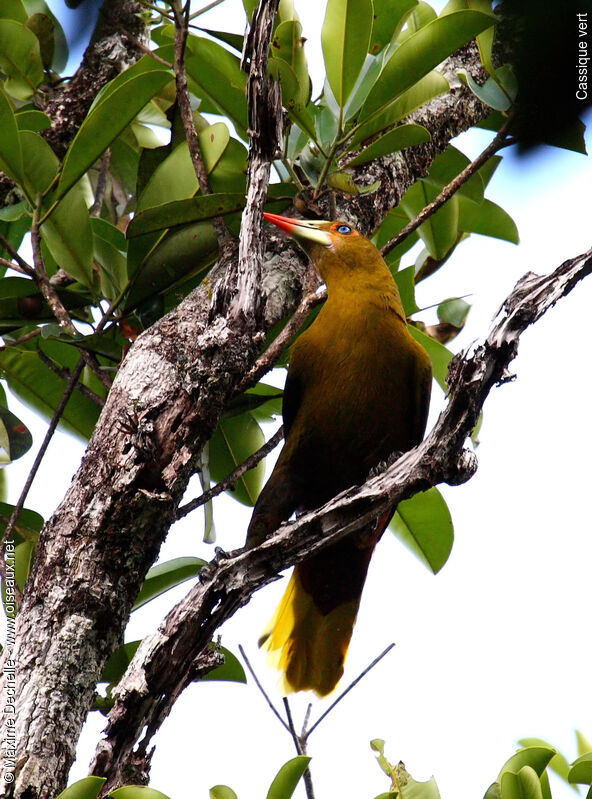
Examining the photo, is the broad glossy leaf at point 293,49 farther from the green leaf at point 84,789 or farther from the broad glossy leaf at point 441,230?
the green leaf at point 84,789

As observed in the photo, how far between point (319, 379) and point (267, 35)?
1.13 meters

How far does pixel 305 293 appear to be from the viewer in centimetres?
280

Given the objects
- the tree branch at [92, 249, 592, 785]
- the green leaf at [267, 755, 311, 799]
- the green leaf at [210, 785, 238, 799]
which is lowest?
the green leaf at [267, 755, 311, 799]

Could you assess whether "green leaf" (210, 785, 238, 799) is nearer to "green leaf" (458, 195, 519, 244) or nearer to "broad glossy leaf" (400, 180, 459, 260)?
"broad glossy leaf" (400, 180, 459, 260)

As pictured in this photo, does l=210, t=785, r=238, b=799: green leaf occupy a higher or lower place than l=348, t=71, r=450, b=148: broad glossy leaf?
lower

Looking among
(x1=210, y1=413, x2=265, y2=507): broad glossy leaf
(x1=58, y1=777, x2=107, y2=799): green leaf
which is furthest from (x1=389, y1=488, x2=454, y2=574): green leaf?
(x1=58, y1=777, x2=107, y2=799): green leaf

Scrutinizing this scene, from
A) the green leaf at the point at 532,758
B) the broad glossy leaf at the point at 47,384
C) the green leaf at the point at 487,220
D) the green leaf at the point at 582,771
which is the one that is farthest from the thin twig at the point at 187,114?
the green leaf at the point at 582,771

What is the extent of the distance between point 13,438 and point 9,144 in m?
0.97

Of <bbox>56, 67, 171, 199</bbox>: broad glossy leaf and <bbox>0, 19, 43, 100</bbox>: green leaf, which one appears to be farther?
<bbox>0, 19, 43, 100</bbox>: green leaf

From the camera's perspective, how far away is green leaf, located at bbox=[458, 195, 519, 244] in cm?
329

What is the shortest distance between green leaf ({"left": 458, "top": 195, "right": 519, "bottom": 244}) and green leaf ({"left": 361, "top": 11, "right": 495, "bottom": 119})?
748mm

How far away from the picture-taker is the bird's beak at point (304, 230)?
2.67m

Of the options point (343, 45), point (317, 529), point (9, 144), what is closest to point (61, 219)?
point (9, 144)

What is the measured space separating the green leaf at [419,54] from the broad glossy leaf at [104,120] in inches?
24.4
